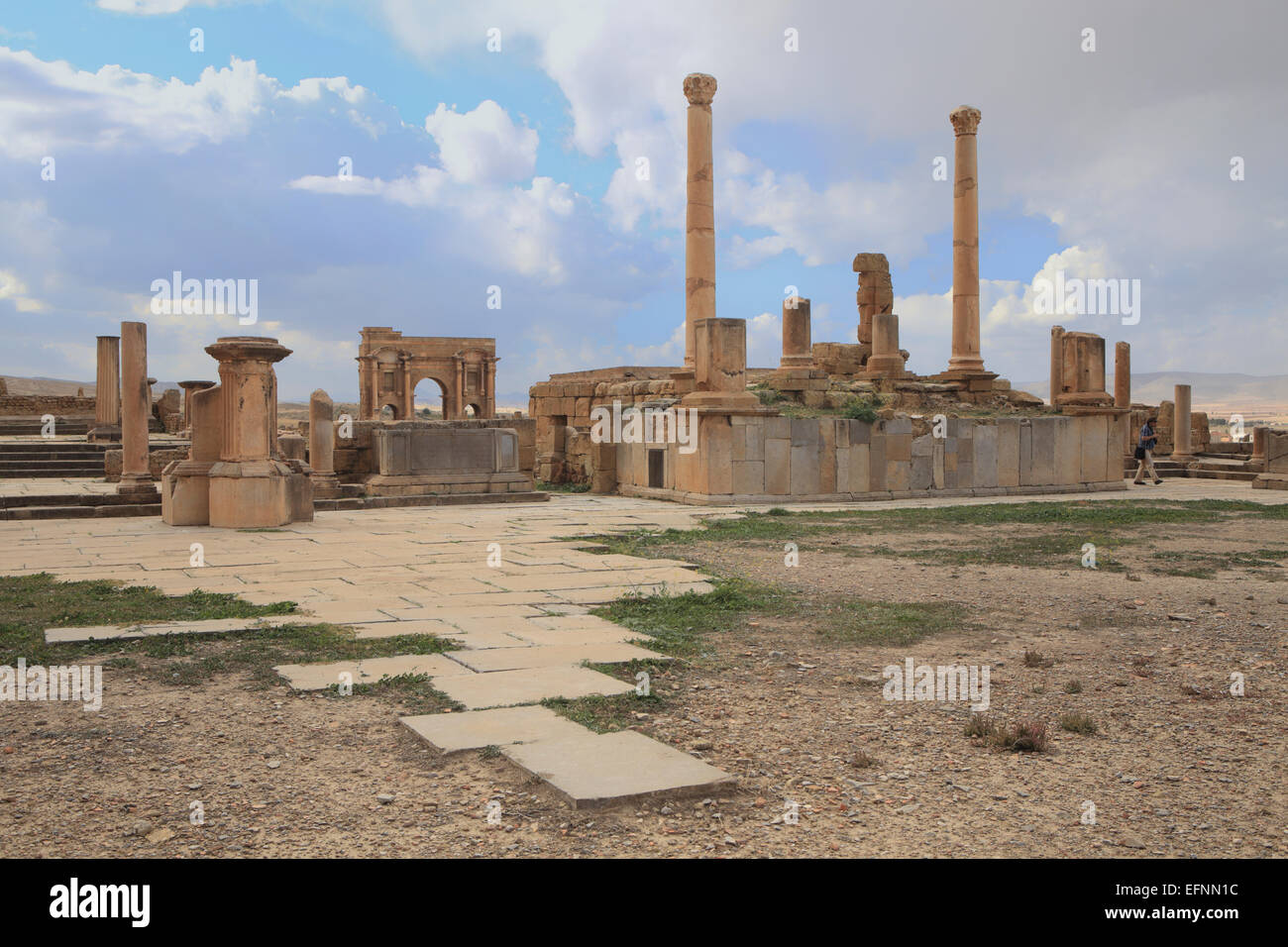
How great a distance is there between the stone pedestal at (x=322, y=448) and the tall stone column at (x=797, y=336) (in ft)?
29.5

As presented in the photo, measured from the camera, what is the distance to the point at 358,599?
7281 mm

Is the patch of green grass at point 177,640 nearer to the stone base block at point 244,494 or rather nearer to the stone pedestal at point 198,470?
the stone base block at point 244,494

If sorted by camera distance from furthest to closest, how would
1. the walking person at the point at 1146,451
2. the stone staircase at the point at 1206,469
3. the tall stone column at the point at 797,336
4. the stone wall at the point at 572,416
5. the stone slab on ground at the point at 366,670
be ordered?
the stone staircase at the point at 1206,469, the walking person at the point at 1146,451, the tall stone column at the point at 797,336, the stone wall at the point at 572,416, the stone slab on ground at the point at 366,670

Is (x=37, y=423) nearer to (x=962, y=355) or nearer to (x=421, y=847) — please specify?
(x=962, y=355)

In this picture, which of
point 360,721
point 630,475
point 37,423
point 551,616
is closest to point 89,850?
point 360,721

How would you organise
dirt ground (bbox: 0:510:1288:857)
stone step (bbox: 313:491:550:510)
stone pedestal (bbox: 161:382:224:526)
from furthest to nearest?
stone step (bbox: 313:491:550:510), stone pedestal (bbox: 161:382:224:526), dirt ground (bbox: 0:510:1288:857)

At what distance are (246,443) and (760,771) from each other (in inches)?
385

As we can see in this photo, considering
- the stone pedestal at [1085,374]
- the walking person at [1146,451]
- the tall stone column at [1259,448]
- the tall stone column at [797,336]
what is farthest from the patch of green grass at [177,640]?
the tall stone column at [1259,448]

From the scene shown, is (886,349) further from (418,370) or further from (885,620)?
(418,370)

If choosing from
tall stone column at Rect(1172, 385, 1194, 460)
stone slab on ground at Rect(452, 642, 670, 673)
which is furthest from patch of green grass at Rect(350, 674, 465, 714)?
tall stone column at Rect(1172, 385, 1194, 460)

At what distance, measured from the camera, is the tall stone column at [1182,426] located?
2561 centimetres

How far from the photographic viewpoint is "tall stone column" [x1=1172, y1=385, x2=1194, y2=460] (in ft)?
84.0

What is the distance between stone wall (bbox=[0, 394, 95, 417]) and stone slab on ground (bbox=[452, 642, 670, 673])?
31901 millimetres

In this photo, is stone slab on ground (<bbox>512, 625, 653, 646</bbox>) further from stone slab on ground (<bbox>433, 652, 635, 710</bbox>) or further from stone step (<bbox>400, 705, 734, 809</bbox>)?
stone step (<bbox>400, 705, 734, 809</bbox>)
